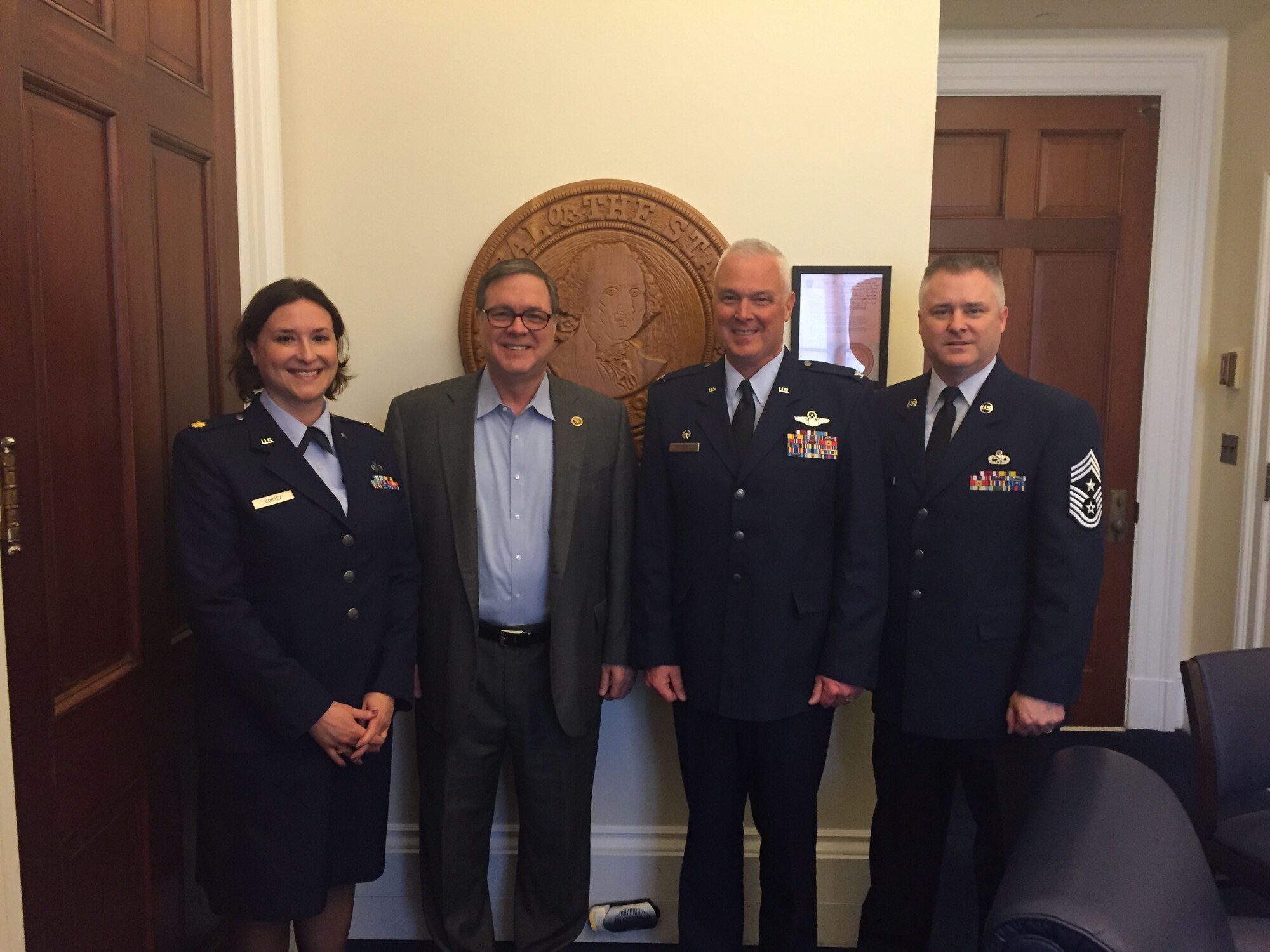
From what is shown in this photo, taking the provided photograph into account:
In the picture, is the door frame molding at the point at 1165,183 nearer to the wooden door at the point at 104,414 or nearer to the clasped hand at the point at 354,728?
the wooden door at the point at 104,414

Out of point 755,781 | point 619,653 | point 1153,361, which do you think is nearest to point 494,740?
point 619,653

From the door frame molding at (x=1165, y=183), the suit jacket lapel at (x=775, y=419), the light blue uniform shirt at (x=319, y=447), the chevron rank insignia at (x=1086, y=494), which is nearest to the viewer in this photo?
the light blue uniform shirt at (x=319, y=447)

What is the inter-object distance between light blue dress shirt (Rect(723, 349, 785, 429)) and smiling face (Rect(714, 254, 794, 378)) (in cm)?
3

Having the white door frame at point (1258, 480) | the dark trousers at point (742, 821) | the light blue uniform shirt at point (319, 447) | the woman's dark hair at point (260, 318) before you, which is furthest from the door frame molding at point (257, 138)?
the white door frame at point (1258, 480)

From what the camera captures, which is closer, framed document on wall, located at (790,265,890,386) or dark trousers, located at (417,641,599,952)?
dark trousers, located at (417,641,599,952)

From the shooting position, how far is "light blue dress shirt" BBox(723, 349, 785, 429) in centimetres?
196

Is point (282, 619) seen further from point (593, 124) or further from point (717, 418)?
point (593, 124)

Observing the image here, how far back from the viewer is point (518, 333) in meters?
1.90

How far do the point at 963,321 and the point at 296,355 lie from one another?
132 centimetres

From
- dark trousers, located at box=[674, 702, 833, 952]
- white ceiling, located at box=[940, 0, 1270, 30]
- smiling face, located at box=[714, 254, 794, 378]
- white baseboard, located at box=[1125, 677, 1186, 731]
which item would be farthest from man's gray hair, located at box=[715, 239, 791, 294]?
white baseboard, located at box=[1125, 677, 1186, 731]

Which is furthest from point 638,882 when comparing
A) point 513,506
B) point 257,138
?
point 257,138

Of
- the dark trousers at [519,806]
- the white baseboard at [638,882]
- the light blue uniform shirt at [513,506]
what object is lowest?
the white baseboard at [638,882]

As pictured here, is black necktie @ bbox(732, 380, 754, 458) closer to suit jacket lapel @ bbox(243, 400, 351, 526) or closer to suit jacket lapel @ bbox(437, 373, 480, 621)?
suit jacket lapel @ bbox(437, 373, 480, 621)

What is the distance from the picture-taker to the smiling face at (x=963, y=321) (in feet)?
6.13
